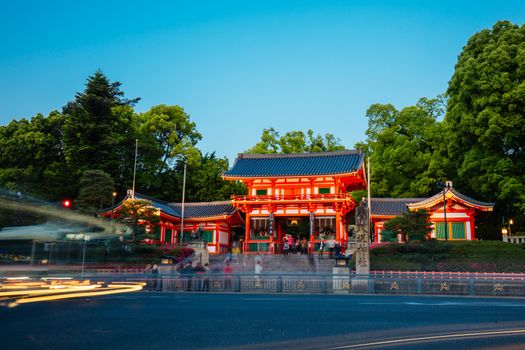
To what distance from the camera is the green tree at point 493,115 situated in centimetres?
3406

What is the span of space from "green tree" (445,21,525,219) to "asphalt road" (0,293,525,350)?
25.4m

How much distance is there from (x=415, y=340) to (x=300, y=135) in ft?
174

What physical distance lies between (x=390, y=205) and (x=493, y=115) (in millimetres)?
12237

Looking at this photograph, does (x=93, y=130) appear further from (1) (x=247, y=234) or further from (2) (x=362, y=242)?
(2) (x=362, y=242)

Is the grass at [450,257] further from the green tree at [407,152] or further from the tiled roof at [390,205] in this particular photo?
the green tree at [407,152]

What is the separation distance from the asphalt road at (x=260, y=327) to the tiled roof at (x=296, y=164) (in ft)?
102

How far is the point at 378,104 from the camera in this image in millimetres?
53125

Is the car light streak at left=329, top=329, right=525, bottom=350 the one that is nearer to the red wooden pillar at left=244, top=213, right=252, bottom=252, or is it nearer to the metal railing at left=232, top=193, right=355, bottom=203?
the metal railing at left=232, top=193, right=355, bottom=203

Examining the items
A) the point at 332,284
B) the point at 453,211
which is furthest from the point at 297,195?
the point at 332,284

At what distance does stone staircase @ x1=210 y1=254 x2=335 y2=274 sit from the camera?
3125cm

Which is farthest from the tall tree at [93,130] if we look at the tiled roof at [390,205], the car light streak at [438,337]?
the car light streak at [438,337]

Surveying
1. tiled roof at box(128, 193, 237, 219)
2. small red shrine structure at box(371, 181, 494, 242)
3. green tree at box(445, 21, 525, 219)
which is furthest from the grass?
tiled roof at box(128, 193, 237, 219)

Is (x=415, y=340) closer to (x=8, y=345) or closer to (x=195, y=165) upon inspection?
(x=8, y=345)

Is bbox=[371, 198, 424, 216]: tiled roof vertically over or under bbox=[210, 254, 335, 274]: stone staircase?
over
